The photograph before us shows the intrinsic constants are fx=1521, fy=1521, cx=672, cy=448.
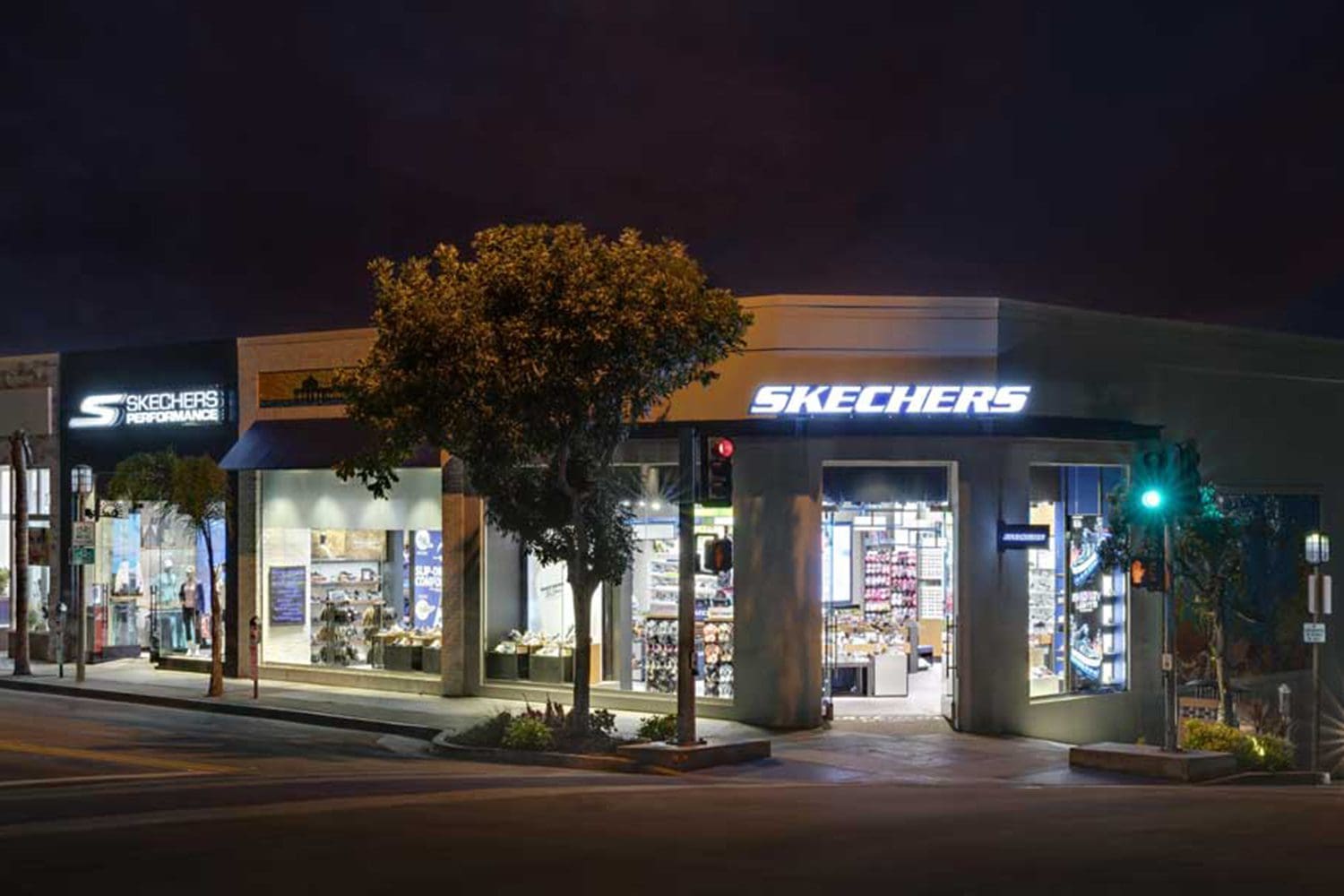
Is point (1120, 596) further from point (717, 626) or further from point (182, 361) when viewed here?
point (182, 361)

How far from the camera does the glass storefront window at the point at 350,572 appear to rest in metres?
28.6

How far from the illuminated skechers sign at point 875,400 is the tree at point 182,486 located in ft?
36.3

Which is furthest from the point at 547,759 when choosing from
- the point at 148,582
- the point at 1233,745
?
the point at 148,582

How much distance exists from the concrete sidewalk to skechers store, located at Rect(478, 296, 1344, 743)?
841 millimetres

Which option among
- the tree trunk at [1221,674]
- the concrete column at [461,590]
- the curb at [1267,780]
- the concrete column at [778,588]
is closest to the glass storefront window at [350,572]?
the concrete column at [461,590]

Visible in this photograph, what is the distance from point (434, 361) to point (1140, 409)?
41.6 feet

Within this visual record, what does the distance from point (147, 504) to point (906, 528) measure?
698 inches

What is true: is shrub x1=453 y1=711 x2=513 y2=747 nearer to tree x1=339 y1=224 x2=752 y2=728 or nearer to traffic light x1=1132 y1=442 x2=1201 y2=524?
tree x1=339 y1=224 x2=752 y2=728

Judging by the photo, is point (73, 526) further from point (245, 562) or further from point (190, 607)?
A: point (190, 607)

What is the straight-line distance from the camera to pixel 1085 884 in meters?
10.1

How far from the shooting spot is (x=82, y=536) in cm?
2989

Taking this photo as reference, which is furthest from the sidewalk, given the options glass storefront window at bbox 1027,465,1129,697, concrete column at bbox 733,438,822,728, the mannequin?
glass storefront window at bbox 1027,465,1129,697

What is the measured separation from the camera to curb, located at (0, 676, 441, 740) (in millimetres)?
23500

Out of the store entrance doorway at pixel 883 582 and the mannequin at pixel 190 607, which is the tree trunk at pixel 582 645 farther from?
the mannequin at pixel 190 607
